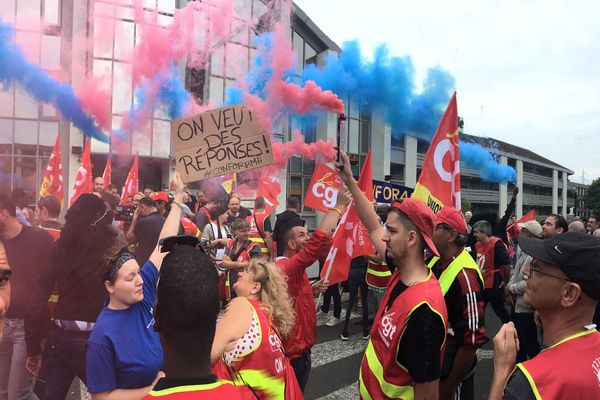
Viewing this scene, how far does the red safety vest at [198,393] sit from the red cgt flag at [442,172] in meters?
3.47

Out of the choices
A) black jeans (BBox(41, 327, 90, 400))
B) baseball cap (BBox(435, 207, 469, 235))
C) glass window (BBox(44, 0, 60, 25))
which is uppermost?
glass window (BBox(44, 0, 60, 25))

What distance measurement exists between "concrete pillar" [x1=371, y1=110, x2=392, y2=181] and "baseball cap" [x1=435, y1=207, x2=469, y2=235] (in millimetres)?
25405

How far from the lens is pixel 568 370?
5.07ft

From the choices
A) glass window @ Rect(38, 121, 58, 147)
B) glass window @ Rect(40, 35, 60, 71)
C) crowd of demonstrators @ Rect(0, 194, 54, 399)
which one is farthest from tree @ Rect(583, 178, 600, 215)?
crowd of demonstrators @ Rect(0, 194, 54, 399)

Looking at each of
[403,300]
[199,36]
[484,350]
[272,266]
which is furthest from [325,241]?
[199,36]

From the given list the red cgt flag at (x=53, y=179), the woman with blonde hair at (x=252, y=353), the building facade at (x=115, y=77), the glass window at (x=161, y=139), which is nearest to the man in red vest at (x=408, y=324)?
the woman with blonde hair at (x=252, y=353)

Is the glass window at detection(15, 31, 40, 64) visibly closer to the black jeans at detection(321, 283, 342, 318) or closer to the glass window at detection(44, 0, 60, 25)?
the glass window at detection(44, 0, 60, 25)

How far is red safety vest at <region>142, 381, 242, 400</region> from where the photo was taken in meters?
1.33

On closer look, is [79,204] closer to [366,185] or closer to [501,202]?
[366,185]

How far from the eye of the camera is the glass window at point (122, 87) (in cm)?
1767

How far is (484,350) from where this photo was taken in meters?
6.92

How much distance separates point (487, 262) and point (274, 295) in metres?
5.39

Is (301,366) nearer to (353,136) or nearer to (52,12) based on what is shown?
(52,12)

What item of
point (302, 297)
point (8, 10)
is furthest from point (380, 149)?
point (302, 297)
